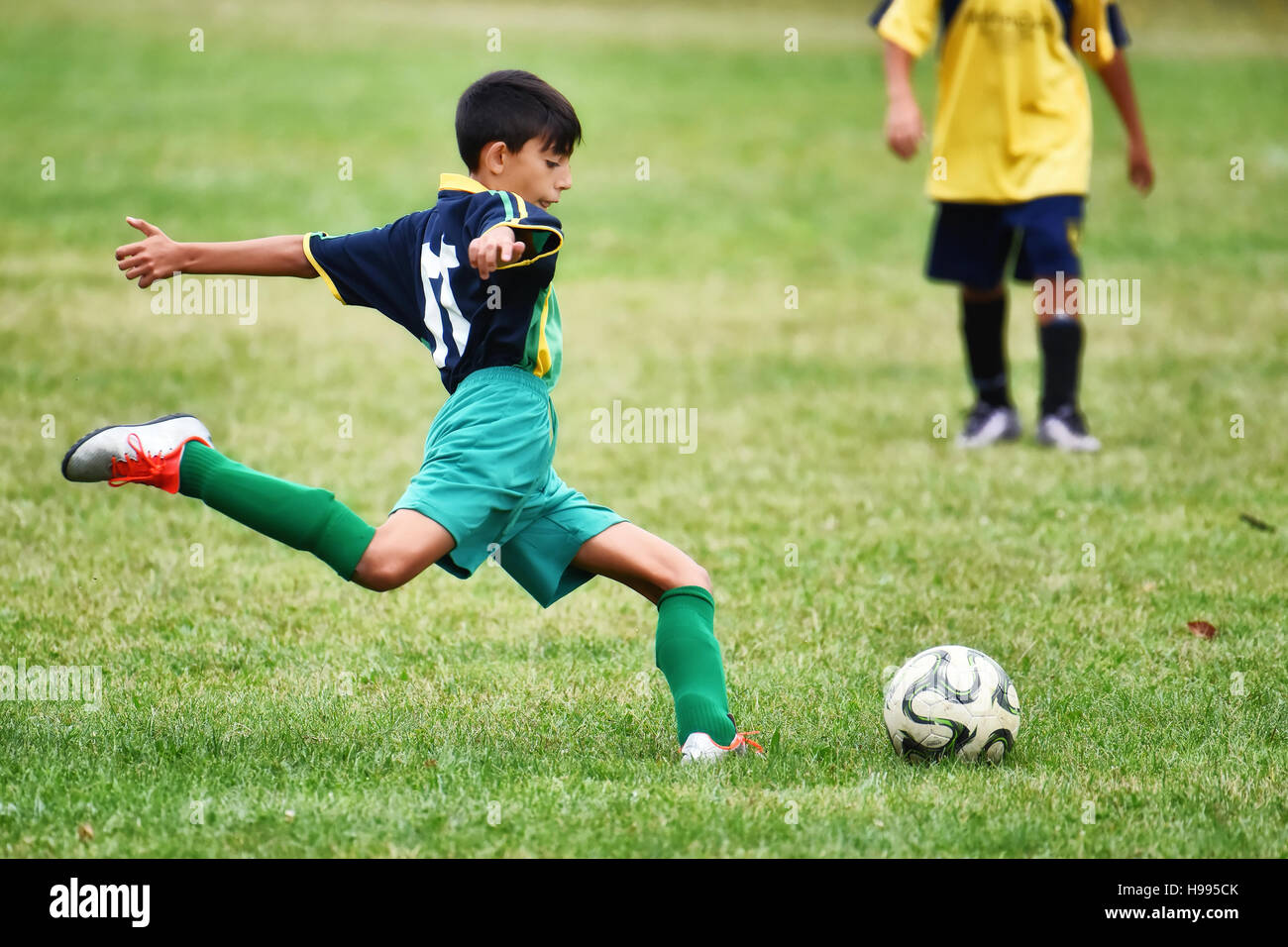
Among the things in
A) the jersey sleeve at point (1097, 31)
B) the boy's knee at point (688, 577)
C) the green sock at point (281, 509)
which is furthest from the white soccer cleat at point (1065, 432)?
the green sock at point (281, 509)

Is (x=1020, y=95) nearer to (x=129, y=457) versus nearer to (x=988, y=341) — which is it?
(x=988, y=341)

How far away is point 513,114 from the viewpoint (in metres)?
3.90

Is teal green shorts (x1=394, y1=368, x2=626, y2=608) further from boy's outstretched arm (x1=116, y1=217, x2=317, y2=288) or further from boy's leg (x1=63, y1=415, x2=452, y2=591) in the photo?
boy's outstretched arm (x1=116, y1=217, x2=317, y2=288)

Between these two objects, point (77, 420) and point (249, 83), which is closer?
point (77, 420)

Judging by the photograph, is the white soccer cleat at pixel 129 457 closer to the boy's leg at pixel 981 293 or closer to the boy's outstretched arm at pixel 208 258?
the boy's outstretched arm at pixel 208 258

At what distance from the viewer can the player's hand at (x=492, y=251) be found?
3477 mm

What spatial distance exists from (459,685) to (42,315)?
272 inches

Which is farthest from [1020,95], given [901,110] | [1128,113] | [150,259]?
[150,259]

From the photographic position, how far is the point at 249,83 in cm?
1975

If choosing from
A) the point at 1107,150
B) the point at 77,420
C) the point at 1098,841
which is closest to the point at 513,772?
the point at 1098,841

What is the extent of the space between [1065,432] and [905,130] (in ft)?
5.97
